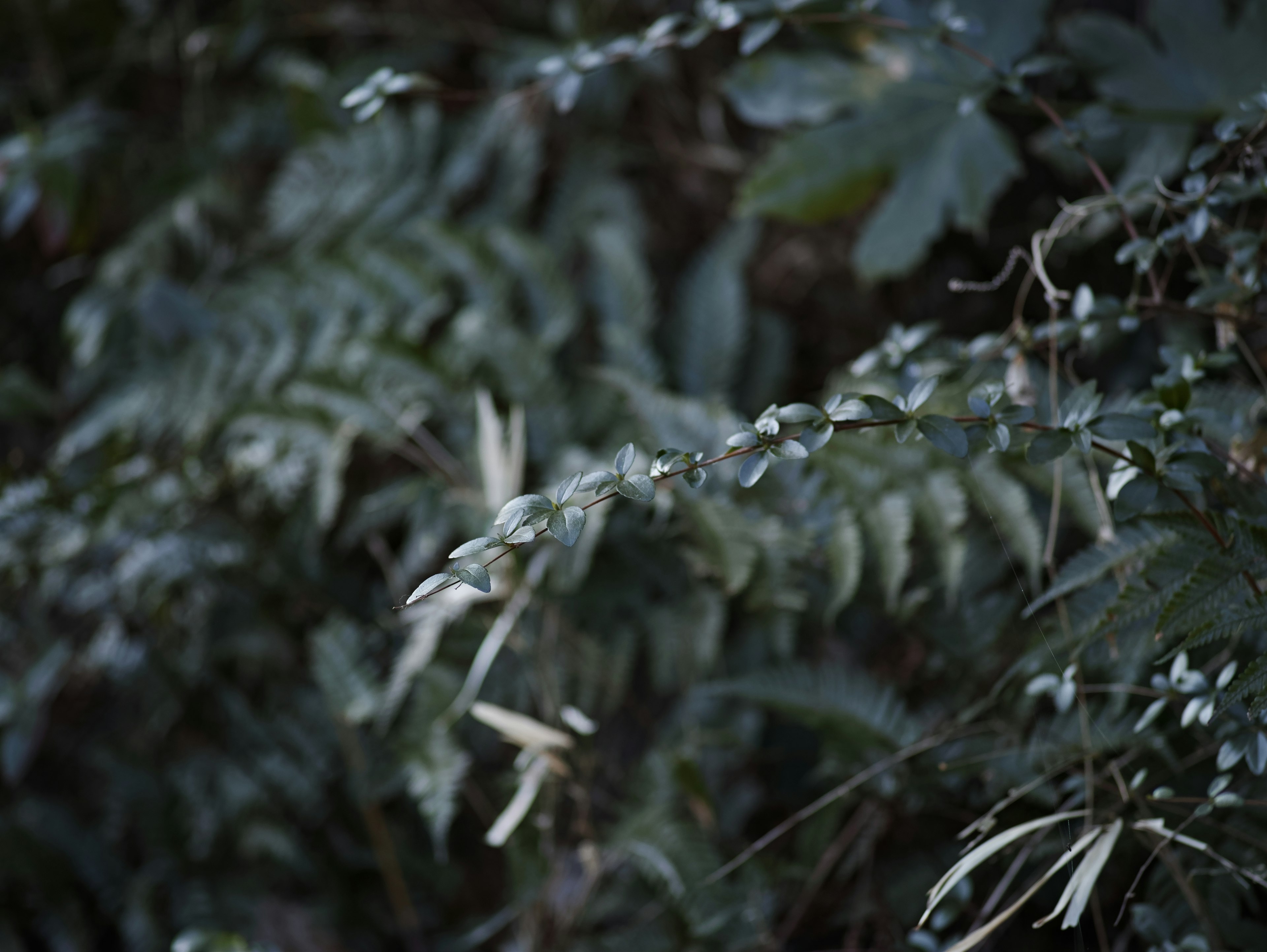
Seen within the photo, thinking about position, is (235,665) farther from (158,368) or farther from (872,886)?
(872,886)

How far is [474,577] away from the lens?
0.59 metres

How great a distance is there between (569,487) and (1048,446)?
0.36 m

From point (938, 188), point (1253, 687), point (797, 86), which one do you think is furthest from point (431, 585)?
point (797, 86)

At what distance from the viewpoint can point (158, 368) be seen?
5.89 feet

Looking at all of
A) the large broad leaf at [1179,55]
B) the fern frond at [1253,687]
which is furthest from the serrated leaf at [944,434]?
the large broad leaf at [1179,55]

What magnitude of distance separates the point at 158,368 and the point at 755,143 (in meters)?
1.36

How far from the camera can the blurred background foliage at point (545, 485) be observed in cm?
117

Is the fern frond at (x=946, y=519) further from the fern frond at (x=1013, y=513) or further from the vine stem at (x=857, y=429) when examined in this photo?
the vine stem at (x=857, y=429)

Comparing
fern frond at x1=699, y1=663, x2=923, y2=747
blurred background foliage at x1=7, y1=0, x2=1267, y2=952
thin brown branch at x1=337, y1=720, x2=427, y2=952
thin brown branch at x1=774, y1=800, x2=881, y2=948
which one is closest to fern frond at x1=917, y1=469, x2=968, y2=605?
blurred background foliage at x1=7, y1=0, x2=1267, y2=952

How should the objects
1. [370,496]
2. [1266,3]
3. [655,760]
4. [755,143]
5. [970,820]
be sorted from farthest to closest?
1. [755,143]
2. [370,496]
3. [655,760]
4. [1266,3]
5. [970,820]

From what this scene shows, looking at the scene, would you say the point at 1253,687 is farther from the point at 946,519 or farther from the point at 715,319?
the point at 715,319

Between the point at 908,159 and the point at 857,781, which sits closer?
the point at 857,781

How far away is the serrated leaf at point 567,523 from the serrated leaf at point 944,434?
0.84ft

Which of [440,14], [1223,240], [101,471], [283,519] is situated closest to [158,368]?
[101,471]
